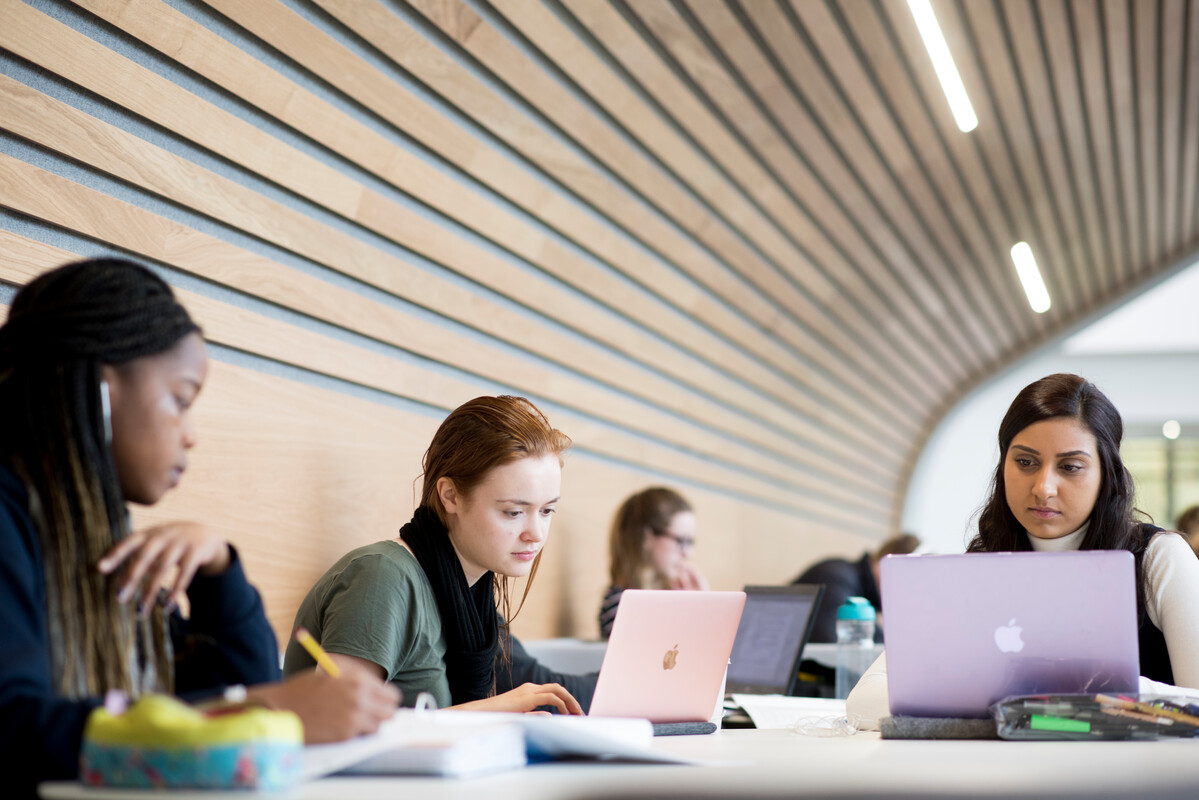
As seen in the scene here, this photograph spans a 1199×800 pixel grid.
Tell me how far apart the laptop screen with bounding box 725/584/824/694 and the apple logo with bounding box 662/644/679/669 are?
54.0 inches

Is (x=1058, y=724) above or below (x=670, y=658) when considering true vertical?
above

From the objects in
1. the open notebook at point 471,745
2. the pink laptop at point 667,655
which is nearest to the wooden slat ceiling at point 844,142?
the pink laptop at point 667,655

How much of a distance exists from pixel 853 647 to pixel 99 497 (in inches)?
97.9

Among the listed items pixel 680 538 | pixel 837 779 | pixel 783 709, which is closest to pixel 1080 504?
pixel 783 709

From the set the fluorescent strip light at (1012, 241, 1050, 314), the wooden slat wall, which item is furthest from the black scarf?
the fluorescent strip light at (1012, 241, 1050, 314)

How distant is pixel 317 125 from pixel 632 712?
55.5 inches

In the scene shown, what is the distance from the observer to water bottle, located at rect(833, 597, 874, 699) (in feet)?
10.2

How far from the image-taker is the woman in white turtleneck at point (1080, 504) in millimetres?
1985

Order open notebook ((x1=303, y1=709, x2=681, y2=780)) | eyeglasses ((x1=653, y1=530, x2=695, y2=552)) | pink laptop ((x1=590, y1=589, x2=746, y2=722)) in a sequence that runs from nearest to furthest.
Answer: open notebook ((x1=303, y1=709, x2=681, y2=780))
pink laptop ((x1=590, y1=589, x2=746, y2=722))
eyeglasses ((x1=653, y1=530, x2=695, y2=552))

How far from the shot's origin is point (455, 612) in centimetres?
200

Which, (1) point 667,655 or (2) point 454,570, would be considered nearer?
(1) point 667,655

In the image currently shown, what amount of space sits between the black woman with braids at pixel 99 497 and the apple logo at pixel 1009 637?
0.82 m

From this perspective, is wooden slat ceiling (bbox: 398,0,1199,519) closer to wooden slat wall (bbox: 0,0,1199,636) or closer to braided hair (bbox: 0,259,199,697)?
wooden slat wall (bbox: 0,0,1199,636)

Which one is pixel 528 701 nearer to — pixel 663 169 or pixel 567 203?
pixel 567 203
